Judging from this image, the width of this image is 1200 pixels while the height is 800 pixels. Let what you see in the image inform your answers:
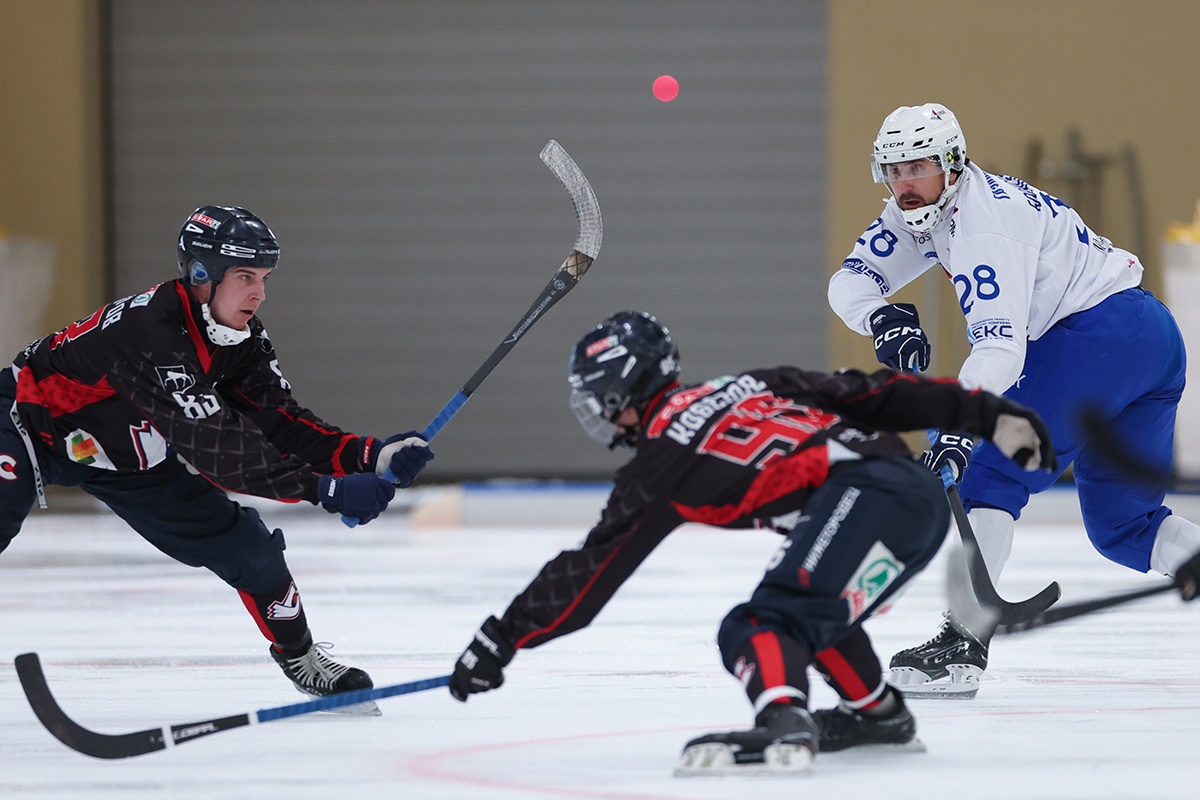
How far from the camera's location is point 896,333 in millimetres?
3547

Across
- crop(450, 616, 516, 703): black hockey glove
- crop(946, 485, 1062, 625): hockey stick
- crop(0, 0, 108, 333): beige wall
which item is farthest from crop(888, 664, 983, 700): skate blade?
crop(0, 0, 108, 333): beige wall

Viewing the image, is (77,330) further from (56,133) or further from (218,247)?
(56,133)

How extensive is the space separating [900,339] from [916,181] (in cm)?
37

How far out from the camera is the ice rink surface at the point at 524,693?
7.84ft

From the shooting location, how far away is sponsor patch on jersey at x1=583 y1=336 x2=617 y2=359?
8.04 ft

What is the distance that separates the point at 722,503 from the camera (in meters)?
2.43

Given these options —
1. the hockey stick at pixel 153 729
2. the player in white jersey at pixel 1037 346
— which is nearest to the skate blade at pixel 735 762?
the hockey stick at pixel 153 729

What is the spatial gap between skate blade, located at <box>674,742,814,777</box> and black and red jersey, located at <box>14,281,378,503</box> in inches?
36.3

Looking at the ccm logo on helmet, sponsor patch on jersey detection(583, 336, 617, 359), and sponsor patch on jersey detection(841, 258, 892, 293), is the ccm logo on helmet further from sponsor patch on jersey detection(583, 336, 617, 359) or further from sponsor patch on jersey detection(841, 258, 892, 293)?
sponsor patch on jersey detection(583, 336, 617, 359)

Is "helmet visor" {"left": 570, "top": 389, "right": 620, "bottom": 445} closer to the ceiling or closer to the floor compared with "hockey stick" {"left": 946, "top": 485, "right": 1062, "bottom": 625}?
closer to the ceiling

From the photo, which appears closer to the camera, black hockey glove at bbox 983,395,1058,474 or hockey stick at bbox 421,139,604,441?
black hockey glove at bbox 983,395,1058,474

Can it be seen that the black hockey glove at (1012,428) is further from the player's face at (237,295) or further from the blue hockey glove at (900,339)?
the player's face at (237,295)

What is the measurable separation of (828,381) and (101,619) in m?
2.84

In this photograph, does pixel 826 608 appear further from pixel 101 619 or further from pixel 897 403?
pixel 101 619
